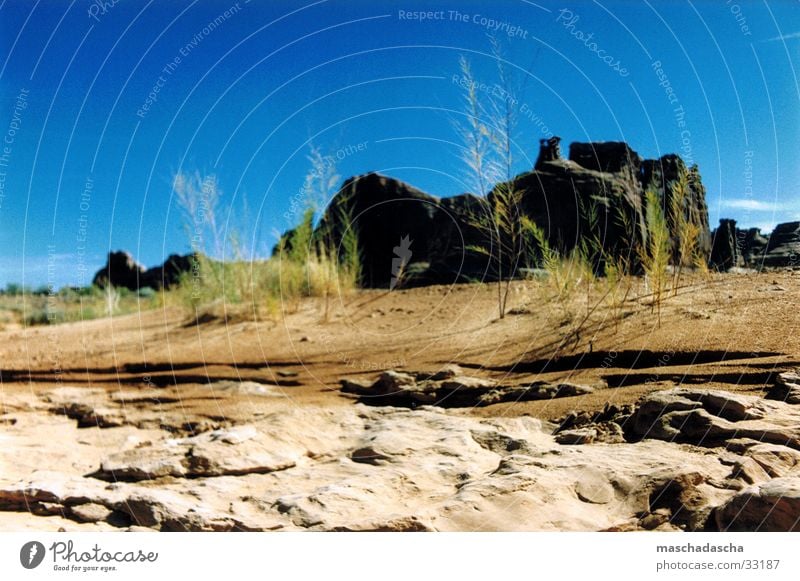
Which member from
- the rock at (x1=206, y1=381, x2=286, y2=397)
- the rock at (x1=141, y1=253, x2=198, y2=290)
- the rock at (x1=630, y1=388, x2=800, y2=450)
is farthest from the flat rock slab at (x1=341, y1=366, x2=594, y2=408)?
the rock at (x1=141, y1=253, x2=198, y2=290)

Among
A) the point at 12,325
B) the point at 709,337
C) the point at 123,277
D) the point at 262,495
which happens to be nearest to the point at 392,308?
the point at 709,337

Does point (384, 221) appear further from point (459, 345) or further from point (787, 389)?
point (787, 389)

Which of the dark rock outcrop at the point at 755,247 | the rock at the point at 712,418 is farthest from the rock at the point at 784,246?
the rock at the point at 712,418

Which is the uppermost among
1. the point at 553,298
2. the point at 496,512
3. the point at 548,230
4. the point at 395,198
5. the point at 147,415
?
the point at 395,198

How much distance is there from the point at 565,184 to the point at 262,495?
5.99 meters

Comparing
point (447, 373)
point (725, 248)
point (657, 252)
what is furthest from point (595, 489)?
point (725, 248)

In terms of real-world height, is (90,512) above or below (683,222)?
below

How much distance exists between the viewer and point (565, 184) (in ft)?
30.6

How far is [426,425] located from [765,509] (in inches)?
98.8

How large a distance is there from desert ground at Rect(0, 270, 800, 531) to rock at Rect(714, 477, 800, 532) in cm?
1

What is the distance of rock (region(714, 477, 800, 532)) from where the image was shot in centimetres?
388

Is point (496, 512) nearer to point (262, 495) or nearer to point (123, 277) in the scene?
point (262, 495)

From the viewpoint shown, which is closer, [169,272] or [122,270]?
[169,272]

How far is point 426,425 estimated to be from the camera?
18.8ft
